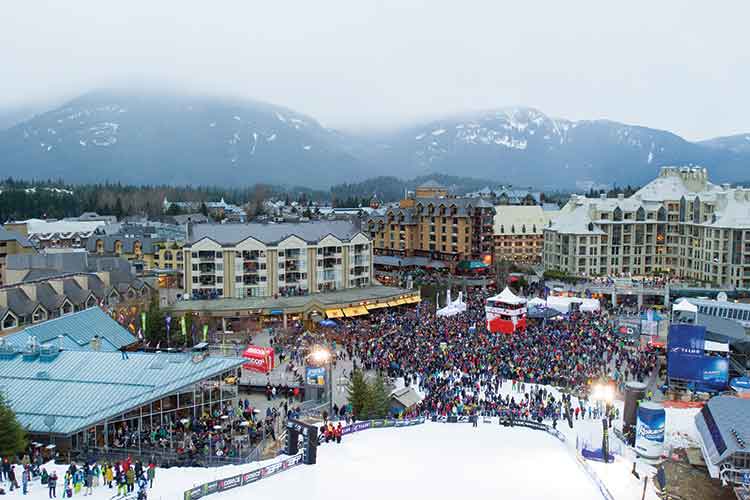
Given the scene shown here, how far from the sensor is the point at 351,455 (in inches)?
1006

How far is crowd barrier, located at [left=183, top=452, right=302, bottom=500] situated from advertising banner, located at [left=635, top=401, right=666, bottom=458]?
542 inches

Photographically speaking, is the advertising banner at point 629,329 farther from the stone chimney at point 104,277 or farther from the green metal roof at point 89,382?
the stone chimney at point 104,277

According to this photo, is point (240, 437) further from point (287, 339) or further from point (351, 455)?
point (287, 339)

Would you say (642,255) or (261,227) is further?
(642,255)

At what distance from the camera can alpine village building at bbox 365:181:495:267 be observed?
86562mm

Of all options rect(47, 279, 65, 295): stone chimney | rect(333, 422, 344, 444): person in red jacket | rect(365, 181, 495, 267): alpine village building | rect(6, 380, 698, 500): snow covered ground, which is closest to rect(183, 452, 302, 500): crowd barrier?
rect(6, 380, 698, 500): snow covered ground

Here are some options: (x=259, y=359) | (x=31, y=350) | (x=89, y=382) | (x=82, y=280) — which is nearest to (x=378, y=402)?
(x=259, y=359)

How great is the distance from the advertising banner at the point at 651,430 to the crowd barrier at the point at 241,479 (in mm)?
13769

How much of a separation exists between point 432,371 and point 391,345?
18.4 feet

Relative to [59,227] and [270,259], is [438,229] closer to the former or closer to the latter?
[270,259]

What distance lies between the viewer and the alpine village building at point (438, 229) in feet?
284

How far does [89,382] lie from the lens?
29188 mm

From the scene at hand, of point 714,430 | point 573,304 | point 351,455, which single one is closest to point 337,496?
point 351,455

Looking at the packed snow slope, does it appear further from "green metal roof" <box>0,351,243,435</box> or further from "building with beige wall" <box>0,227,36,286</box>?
"building with beige wall" <box>0,227,36,286</box>
